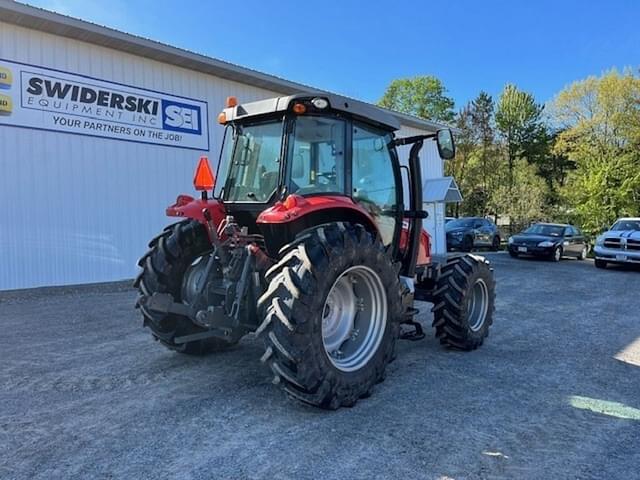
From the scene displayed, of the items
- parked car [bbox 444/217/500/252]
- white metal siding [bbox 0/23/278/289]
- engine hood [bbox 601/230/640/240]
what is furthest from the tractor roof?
parked car [bbox 444/217/500/252]

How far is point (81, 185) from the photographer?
9836mm

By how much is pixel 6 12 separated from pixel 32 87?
4.17ft

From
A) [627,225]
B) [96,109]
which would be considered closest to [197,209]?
[96,109]

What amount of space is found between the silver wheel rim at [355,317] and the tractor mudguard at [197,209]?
126 cm

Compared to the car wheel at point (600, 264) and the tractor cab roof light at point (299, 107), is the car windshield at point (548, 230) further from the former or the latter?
the tractor cab roof light at point (299, 107)

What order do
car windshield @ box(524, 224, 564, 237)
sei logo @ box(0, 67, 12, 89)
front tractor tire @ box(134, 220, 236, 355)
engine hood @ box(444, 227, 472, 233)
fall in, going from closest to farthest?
front tractor tire @ box(134, 220, 236, 355)
sei logo @ box(0, 67, 12, 89)
car windshield @ box(524, 224, 564, 237)
engine hood @ box(444, 227, 472, 233)

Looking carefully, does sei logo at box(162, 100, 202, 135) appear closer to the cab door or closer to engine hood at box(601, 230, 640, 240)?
the cab door

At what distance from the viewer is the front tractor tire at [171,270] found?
4.36 metres

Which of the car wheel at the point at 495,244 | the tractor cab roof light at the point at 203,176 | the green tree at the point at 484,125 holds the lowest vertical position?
the car wheel at the point at 495,244

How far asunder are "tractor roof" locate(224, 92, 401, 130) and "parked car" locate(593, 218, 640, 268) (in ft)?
43.2

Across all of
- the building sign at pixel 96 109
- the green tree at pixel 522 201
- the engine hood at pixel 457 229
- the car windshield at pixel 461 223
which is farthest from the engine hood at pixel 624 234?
the green tree at pixel 522 201

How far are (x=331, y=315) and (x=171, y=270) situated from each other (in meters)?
1.51

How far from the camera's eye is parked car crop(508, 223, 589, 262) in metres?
17.5

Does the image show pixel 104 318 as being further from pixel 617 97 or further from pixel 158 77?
pixel 617 97
